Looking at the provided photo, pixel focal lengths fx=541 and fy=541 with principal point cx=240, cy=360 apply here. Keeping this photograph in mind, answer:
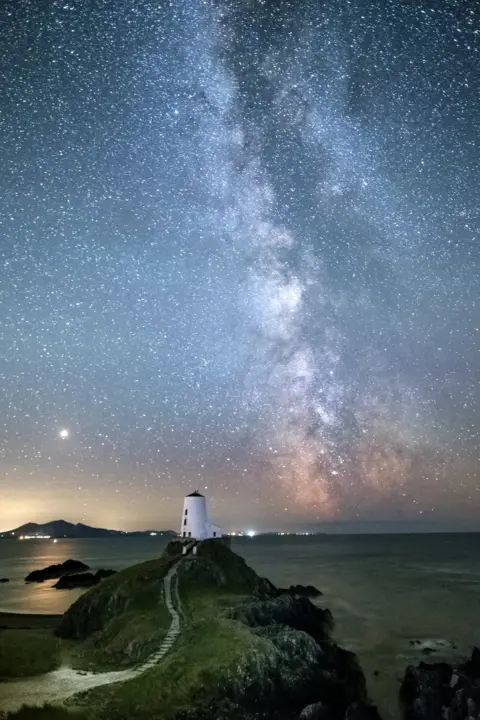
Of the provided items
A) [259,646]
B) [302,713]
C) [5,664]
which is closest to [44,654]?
[5,664]

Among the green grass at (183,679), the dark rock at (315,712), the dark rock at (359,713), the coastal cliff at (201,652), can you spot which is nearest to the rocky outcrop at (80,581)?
the coastal cliff at (201,652)

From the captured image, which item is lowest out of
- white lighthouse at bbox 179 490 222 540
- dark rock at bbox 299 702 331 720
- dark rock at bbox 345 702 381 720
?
dark rock at bbox 345 702 381 720

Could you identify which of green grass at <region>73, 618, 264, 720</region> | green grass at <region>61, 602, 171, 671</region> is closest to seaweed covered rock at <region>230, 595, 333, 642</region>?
green grass at <region>73, 618, 264, 720</region>

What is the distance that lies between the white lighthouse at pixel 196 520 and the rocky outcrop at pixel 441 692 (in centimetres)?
3311

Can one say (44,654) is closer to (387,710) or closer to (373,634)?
(387,710)

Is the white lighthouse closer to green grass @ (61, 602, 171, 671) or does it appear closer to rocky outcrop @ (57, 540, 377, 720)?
rocky outcrop @ (57, 540, 377, 720)

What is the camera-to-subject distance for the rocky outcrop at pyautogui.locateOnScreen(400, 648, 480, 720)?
3378cm

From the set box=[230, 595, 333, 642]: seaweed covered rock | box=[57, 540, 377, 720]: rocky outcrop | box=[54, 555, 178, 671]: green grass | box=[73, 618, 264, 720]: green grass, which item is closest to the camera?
box=[73, 618, 264, 720]: green grass

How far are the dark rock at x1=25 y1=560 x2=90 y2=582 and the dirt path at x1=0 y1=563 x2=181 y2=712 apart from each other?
87982mm

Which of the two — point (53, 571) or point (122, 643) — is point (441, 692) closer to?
point (122, 643)

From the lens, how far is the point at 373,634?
192 feet

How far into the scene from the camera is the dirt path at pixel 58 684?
2814cm

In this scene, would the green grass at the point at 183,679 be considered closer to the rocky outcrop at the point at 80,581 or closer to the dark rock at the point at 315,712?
the dark rock at the point at 315,712

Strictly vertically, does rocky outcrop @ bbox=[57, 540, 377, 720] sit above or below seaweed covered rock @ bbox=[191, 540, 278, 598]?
below
